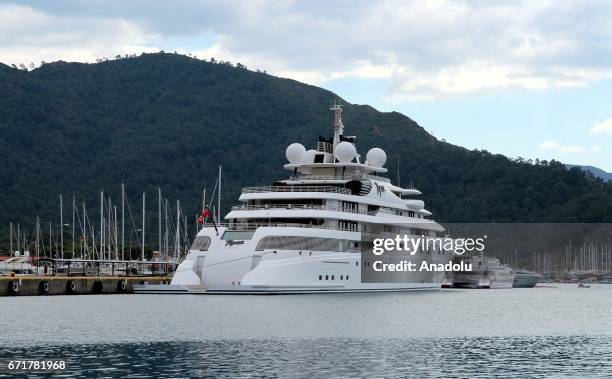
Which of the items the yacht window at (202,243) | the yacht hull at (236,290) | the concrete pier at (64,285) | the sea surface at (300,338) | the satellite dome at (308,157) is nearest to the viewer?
the sea surface at (300,338)

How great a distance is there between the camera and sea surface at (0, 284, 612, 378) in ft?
115

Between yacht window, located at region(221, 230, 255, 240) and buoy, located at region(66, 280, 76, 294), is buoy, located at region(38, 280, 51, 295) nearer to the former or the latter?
buoy, located at region(66, 280, 76, 294)

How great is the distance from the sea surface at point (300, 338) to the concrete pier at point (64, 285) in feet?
25.6

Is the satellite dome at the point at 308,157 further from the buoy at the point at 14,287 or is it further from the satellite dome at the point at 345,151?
the buoy at the point at 14,287

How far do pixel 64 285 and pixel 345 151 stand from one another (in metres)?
23.4

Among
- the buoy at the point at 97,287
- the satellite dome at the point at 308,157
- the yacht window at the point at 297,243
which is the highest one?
the satellite dome at the point at 308,157

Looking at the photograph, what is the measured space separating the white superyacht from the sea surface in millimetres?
1701

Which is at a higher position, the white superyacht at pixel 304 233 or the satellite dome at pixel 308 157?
the satellite dome at pixel 308 157

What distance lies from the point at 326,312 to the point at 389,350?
16262mm

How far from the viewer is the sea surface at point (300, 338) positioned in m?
34.9

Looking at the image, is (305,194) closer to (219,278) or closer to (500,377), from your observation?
(219,278)

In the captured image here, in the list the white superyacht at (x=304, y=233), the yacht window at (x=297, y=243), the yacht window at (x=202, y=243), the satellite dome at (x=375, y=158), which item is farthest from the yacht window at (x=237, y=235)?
the satellite dome at (x=375, y=158)

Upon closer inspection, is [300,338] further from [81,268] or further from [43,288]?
[81,268]

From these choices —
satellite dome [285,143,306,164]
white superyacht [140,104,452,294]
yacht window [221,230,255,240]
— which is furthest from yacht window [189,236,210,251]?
satellite dome [285,143,306,164]
